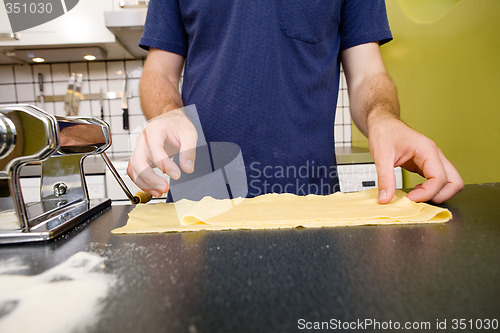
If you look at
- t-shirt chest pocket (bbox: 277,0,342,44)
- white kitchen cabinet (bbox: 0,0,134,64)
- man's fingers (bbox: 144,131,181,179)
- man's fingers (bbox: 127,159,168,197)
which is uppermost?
white kitchen cabinet (bbox: 0,0,134,64)

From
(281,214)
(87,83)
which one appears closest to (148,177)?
(281,214)

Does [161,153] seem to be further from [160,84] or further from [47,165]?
A: [160,84]

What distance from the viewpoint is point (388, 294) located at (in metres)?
0.25

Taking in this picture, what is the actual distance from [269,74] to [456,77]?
28.1 inches

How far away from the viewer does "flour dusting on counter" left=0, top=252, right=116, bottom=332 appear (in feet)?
0.77

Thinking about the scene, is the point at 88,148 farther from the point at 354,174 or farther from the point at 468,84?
the point at 354,174

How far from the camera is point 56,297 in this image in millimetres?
272

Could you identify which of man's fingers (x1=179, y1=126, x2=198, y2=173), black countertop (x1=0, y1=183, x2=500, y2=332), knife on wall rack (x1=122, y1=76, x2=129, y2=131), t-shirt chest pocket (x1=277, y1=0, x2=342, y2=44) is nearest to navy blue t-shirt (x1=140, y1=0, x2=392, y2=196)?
t-shirt chest pocket (x1=277, y1=0, x2=342, y2=44)

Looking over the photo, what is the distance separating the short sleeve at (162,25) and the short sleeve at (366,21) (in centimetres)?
45

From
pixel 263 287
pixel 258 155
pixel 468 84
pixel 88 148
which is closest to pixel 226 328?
pixel 263 287

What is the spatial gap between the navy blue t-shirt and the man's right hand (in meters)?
0.28

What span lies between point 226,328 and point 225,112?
65cm

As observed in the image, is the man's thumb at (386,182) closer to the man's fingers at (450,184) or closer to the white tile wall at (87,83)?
the man's fingers at (450,184)

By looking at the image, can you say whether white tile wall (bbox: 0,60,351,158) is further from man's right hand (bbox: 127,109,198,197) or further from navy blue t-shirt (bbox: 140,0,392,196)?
man's right hand (bbox: 127,109,198,197)
